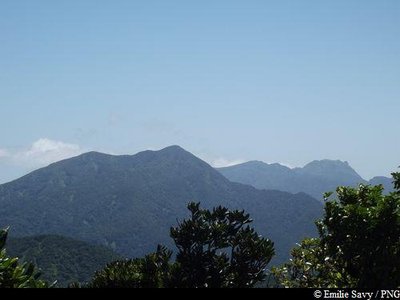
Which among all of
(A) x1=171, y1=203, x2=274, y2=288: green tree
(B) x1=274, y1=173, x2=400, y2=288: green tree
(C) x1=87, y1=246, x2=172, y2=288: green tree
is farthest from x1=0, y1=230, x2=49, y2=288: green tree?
(A) x1=171, y1=203, x2=274, y2=288: green tree

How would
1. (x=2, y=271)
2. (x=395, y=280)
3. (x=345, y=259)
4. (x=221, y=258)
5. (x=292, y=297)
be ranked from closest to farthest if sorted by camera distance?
(x=292, y=297)
(x=2, y=271)
(x=395, y=280)
(x=345, y=259)
(x=221, y=258)

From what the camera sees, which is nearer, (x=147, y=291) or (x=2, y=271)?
(x=147, y=291)

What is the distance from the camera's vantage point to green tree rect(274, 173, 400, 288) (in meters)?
15.2

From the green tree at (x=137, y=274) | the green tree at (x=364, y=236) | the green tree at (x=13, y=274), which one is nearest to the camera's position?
the green tree at (x=13, y=274)

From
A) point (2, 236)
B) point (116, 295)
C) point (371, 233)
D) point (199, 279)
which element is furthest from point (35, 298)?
point (199, 279)

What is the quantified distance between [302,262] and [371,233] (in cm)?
719

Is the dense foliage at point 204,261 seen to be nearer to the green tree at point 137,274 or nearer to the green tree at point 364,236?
the green tree at point 137,274

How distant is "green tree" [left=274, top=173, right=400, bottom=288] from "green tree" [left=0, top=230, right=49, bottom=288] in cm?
1052

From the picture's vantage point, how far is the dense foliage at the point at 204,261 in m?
21.9

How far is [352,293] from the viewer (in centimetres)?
1162

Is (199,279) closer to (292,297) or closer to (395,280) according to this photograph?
(395,280)

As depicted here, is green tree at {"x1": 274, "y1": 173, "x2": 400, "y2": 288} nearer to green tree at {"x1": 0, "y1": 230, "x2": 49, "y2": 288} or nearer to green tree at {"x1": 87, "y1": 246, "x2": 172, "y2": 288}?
green tree at {"x1": 87, "y1": 246, "x2": 172, "y2": 288}

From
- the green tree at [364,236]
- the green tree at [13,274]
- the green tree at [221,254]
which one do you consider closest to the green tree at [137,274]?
the green tree at [221,254]

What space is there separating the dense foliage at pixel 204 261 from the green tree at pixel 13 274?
1065cm
